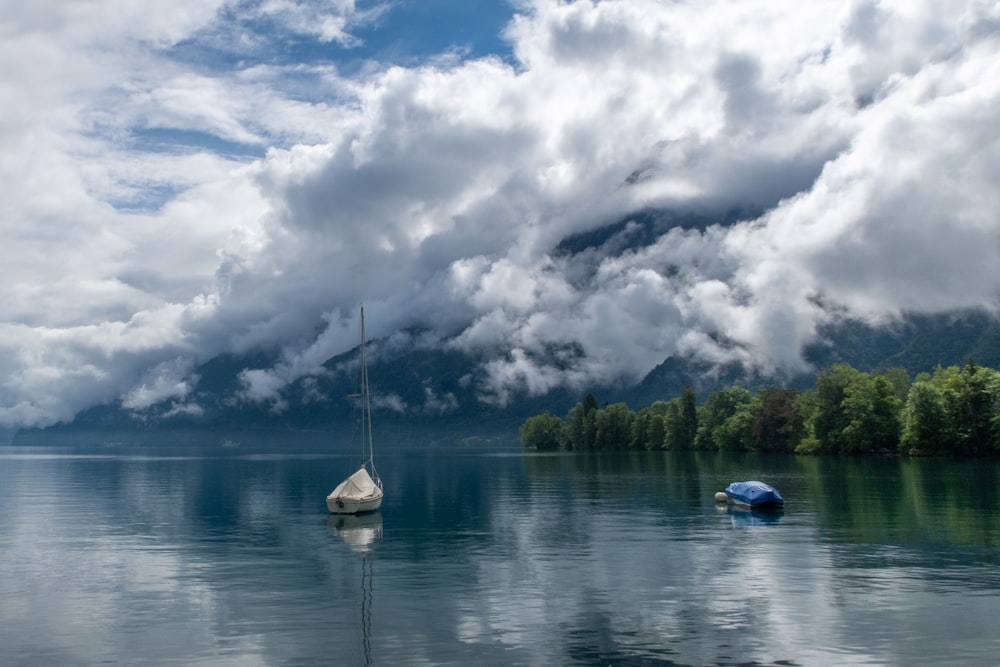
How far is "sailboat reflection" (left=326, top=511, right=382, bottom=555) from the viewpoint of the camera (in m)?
72.9

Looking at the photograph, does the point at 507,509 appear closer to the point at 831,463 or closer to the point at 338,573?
the point at 338,573

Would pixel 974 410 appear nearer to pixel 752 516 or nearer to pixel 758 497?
pixel 758 497

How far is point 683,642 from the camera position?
122ft

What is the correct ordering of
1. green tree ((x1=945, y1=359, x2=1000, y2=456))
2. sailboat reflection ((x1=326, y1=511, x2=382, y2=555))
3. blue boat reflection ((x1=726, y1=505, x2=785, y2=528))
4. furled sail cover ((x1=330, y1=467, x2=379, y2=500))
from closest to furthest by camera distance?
sailboat reflection ((x1=326, y1=511, x2=382, y2=555)), blue boat reflection ((x1=726, y1=505, x2=785, y2=528)), furled sail cover ((x1=330, y1=467, x2=379, y2=500)), green tree ((x1=945, y1=359, x2=1000, y2=456))

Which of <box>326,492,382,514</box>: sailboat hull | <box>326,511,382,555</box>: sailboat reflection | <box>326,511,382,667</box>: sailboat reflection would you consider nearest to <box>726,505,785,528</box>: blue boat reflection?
<box>326,511,382,555</box>: sailboat reflection

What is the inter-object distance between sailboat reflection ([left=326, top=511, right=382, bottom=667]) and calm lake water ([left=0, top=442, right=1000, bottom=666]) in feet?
0.87

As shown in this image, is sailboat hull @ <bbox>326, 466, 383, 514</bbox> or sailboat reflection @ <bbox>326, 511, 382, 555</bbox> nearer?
sailboat reflection @ <bbox>326, 511, 382, 555</bbox>

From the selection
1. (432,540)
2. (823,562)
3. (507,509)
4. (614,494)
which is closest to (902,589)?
(823,562)

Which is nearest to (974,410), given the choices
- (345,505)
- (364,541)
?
(345,505)

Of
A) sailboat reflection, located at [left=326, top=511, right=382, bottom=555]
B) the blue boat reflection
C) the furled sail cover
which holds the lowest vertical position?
the blue boat reflection

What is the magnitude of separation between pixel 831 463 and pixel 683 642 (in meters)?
169

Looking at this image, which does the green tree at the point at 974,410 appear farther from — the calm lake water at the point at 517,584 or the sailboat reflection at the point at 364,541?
the sailboat reflection at the point at 364,541

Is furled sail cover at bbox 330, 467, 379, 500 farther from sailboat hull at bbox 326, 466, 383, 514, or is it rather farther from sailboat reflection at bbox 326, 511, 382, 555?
sailboat reflection at bbox 326, 511, 382, 555

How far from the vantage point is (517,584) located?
51.8m
